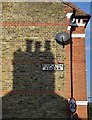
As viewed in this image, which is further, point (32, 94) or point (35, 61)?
point (35, 61)

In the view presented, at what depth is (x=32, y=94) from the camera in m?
17.8

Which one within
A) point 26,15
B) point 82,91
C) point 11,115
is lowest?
point 11,115

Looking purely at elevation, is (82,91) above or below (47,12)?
below

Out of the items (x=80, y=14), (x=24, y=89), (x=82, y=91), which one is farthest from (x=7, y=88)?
(x=80, y=14)

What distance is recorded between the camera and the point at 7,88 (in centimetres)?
1783

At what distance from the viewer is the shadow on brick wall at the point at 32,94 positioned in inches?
695

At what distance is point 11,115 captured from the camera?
694 inches

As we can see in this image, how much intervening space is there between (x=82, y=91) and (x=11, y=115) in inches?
154

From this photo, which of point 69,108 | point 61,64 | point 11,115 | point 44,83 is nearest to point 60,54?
point 61,64

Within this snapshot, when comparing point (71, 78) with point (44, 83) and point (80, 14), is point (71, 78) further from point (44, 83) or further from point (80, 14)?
point (80, 14)

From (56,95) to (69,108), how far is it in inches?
37.4

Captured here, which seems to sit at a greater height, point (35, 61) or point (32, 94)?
point (35, 61)

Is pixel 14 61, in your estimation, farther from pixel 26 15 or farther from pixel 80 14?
pixel 80 14

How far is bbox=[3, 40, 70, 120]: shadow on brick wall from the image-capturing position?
1766cm
